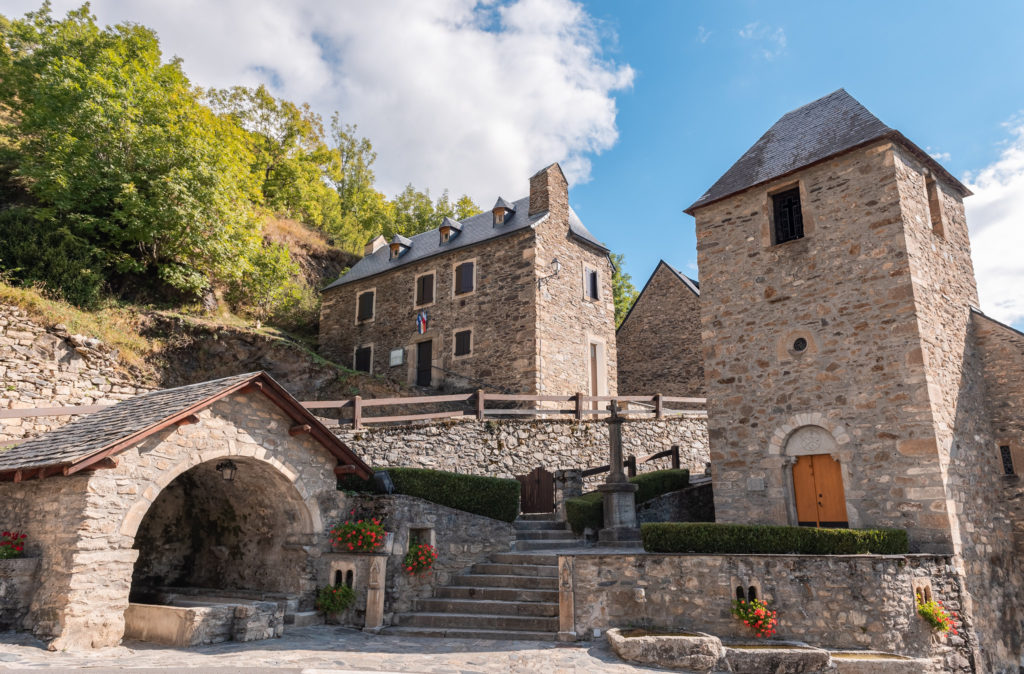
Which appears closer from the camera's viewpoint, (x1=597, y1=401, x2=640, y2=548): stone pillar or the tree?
(x1=597, y1=401, x2=640, y2=548): stone pillar

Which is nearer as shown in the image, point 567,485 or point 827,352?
point 827,352

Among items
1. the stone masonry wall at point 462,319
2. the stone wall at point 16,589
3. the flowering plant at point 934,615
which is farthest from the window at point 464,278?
the flowering plant at point 934,615

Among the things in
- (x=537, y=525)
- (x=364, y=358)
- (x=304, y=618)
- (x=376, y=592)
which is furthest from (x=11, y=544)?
(x=364, y=358)

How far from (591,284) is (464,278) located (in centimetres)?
454

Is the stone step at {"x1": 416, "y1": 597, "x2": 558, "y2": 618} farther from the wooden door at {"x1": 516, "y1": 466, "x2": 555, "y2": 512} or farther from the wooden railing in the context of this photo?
the wooden door at {"x1": 516, "y1": 466, "x2": 555, "y2": 512}

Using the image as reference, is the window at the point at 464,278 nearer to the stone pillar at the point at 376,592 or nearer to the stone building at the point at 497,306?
the stone building at the point at 497,306

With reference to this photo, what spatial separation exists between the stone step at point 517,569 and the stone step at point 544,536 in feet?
6.68

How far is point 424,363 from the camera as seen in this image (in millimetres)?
22688

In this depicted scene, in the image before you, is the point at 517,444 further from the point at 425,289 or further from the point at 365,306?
the point at 365,306

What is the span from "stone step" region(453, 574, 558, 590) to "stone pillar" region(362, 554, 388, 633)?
1.51 meters

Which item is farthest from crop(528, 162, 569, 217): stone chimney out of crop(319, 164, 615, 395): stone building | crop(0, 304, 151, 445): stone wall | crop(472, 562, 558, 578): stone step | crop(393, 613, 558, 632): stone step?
crop(393, 613, 558, 632): stone step

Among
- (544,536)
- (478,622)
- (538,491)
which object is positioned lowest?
(478,622)

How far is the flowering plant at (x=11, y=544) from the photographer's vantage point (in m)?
7.93

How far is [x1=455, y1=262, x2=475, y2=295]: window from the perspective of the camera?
22109mm
